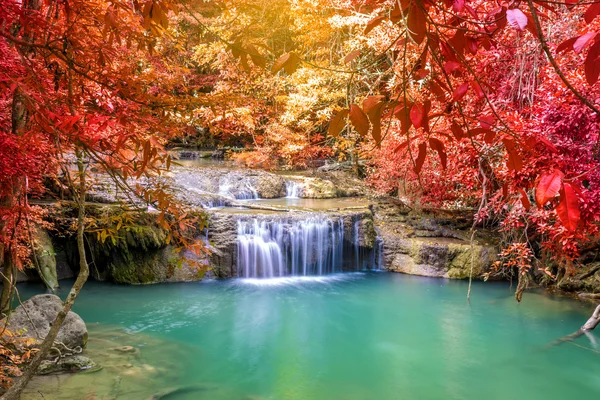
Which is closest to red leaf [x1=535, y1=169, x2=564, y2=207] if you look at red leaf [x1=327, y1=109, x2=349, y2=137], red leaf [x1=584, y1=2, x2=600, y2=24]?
red leaf [x1=584, y1=2, x2=600, y2=24]

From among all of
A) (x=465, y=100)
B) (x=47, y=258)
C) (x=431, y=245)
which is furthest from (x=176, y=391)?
(x=431, y=245)

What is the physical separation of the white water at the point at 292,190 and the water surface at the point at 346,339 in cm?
382

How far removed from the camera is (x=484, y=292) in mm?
8820

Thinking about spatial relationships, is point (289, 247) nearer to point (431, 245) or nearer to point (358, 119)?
point (431, 245)

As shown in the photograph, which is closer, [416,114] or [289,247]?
[416,114]

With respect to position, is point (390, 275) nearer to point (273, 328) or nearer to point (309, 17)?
point (273, 328)

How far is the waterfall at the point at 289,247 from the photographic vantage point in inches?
374

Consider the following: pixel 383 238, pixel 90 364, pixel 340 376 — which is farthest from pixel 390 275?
pixel 90 364

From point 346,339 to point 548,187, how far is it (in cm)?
621

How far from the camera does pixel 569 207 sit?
895mm

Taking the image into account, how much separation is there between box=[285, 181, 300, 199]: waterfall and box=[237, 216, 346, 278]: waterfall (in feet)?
9.67

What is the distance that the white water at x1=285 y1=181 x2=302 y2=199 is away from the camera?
1282 cm

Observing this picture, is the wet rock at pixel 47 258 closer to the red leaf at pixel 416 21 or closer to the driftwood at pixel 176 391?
the driftwood at pixel 176 391

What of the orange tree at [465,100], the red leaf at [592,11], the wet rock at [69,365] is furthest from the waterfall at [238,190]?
the red leaf at [592,11]
